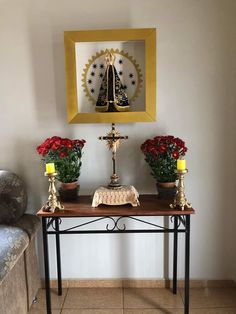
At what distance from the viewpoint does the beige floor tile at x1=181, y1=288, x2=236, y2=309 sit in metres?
2.14

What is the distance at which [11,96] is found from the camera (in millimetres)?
2180

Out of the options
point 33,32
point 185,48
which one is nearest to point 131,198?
point 185,48

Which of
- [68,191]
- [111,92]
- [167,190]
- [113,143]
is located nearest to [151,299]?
[167,190]

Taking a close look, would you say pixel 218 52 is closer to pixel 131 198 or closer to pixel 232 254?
pixel 131 198

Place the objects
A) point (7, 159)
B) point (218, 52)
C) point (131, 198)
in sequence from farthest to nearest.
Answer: point (7, 159) → point (218, 52) → point (131, 198)

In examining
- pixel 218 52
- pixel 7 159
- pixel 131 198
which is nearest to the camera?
pixel 131 198

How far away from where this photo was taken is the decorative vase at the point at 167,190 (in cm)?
201

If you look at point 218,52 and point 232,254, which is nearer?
point 218,52

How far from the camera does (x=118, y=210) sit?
1.83 m

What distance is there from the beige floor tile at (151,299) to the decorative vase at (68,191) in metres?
0.84

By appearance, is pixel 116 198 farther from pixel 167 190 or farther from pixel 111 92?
pixel 111 92

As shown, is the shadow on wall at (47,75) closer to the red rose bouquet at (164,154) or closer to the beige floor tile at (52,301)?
the red rose bouquet at (164,154)

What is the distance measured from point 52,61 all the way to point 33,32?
0.23 metres

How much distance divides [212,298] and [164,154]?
111cm
